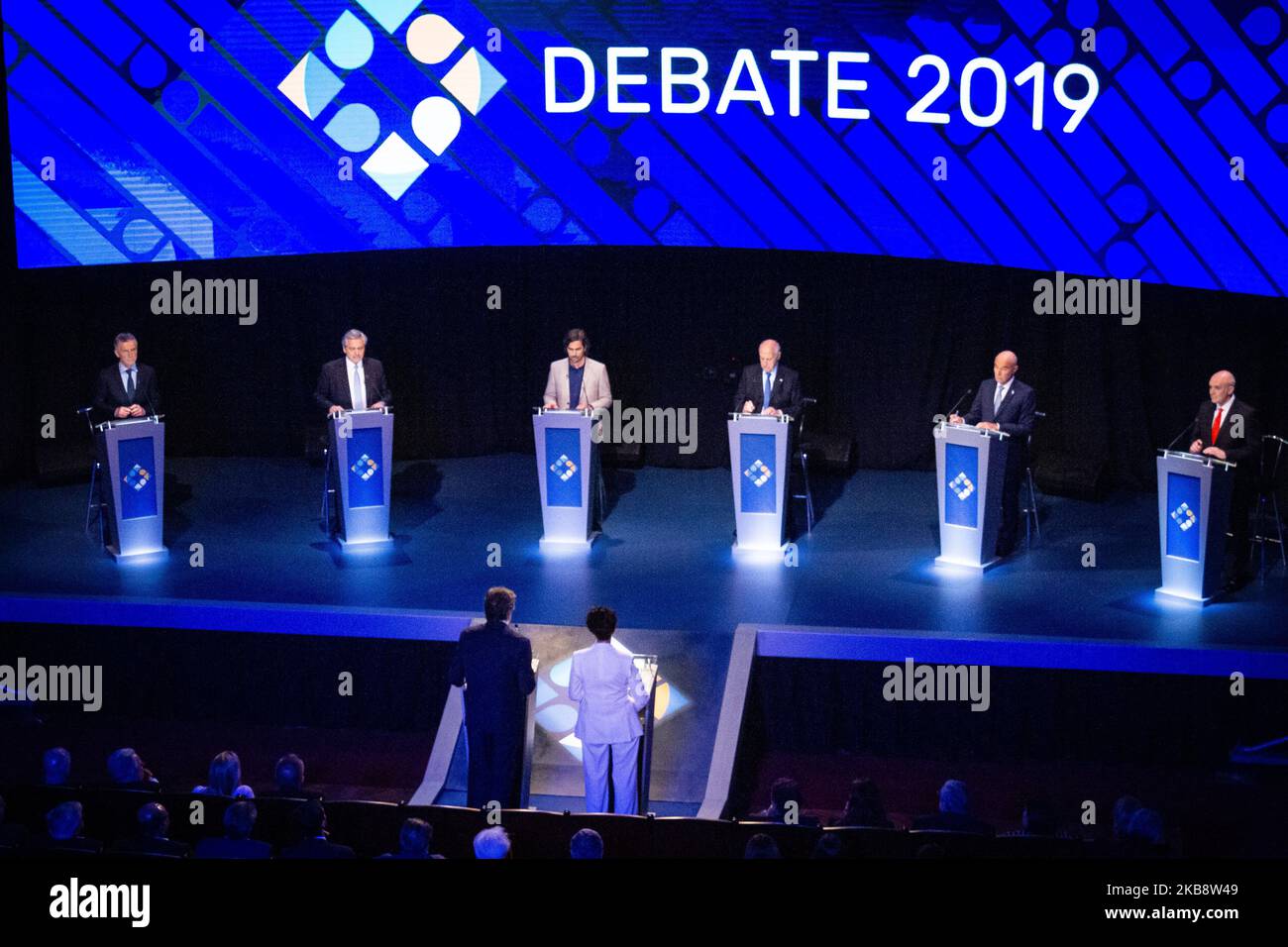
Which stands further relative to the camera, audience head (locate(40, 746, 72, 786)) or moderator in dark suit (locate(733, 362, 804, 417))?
moderator in dark suit (locate(733, 362, 804, 417))

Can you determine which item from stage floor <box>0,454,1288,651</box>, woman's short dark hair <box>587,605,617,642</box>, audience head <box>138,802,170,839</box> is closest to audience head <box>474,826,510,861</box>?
audience head <box>138,802,170,839</box>

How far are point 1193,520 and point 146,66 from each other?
6974 millimetres

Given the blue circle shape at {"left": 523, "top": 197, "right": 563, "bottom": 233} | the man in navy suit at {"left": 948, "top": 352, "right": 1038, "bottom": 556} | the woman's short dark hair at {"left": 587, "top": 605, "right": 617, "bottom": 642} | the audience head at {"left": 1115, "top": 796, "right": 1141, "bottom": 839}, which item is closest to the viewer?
the audience head at {"left": 1115, "top": 796, "right": 1141, "bottom": 839}

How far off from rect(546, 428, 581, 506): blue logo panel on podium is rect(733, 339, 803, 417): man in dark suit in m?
1.01

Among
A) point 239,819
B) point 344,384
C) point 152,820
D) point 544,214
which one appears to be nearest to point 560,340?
point 544,214

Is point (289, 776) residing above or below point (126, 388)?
below

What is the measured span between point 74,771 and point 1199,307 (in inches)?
283

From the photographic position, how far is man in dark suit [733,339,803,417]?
400 inches

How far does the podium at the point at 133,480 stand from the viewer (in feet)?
31.6

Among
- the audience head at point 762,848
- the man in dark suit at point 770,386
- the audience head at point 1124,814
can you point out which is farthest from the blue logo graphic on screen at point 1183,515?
the audience head at point 762,848

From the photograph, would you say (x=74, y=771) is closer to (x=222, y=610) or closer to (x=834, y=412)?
(x=222, y=610)

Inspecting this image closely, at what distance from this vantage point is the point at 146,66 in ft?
35.8

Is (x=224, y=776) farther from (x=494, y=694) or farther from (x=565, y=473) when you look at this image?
(x=565, y=473)

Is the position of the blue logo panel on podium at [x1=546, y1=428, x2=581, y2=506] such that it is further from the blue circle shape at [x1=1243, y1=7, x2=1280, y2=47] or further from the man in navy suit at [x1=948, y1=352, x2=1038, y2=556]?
the blue circle shape at [x1=1243, y1=7, x2=1280, y2=47]
